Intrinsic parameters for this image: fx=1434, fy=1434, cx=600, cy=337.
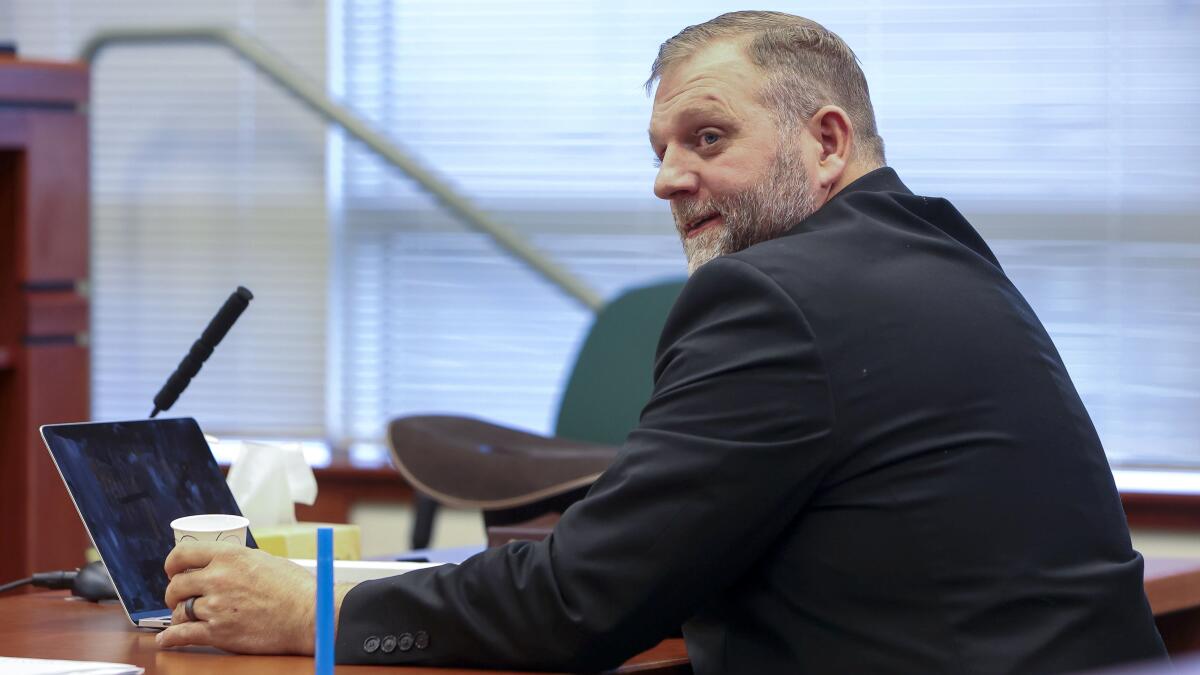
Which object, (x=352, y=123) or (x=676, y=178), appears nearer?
(x=676, y=178)

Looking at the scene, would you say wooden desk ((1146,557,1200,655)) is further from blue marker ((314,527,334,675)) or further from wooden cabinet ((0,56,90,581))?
wooden cabinet ((0,56,90,581))

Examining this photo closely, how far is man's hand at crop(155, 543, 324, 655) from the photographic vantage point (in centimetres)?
121

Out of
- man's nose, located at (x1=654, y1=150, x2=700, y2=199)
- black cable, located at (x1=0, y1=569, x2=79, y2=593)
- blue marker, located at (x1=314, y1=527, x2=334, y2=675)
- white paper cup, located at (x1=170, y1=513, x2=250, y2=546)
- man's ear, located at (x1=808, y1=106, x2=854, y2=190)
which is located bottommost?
black cable, located at (x1=0, y1=569, x2=79, y2=593)

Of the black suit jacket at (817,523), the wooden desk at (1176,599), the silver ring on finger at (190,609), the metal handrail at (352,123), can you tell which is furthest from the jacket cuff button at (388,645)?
the metal handrail at (352,123)

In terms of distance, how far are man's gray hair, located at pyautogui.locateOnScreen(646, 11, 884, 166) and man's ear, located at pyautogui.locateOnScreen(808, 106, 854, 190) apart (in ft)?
0.05

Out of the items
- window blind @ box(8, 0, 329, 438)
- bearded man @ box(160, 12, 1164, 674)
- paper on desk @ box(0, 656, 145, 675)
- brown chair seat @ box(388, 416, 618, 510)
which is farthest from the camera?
window blind @ box(8, 0, 329, 438)

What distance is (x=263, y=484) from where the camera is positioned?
1.65 m

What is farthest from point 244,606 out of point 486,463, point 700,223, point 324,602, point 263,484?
point 486,463

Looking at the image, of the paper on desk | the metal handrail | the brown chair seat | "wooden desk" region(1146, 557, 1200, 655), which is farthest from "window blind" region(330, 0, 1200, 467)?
the paper on desk

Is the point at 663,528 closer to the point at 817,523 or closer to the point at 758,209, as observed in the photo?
the point at 817,523

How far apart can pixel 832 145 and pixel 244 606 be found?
730 millimetres

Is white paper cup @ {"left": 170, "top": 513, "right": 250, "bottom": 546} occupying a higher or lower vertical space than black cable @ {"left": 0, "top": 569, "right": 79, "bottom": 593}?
higher

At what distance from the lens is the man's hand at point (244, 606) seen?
1.21m

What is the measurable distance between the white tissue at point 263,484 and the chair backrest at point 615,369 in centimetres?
135
